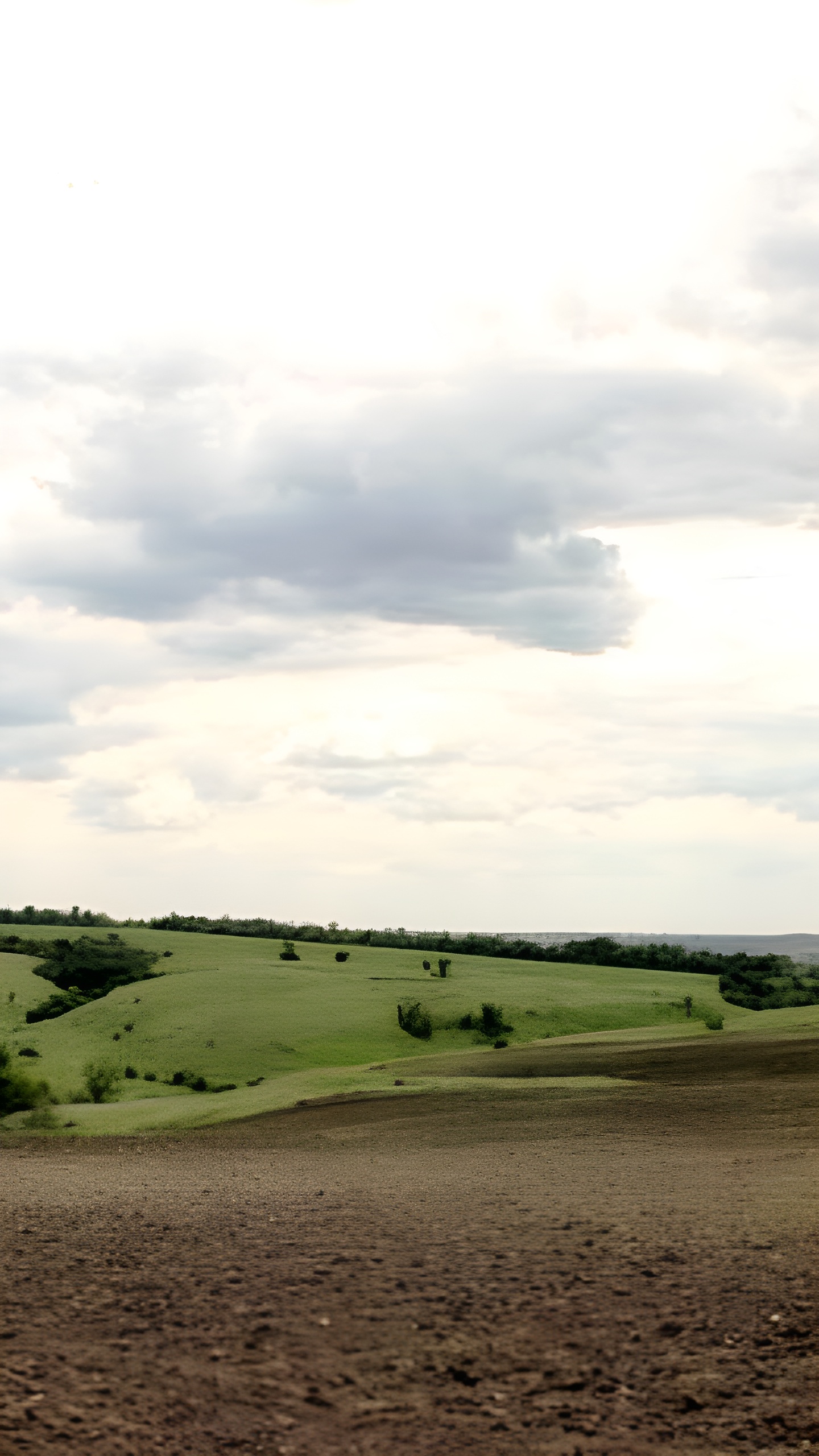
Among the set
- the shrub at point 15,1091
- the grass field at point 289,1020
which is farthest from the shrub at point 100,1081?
the shrub at point 15,1091

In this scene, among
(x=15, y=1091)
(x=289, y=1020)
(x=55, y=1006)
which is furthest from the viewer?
(x=55, y=1006)

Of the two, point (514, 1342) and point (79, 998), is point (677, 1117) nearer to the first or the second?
point (514, 1342)

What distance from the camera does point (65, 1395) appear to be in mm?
7824

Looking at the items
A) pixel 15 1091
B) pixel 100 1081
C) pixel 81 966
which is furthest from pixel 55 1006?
pixel 15 1091

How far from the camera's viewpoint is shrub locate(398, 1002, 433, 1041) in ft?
179

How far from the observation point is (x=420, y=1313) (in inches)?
381

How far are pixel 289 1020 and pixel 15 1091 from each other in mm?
17619

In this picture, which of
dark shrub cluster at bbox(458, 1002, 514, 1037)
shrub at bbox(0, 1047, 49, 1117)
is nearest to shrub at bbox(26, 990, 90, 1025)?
shrub at bbox(0, 1047, 49, 1117)

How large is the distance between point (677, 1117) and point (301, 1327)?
59.7 feet

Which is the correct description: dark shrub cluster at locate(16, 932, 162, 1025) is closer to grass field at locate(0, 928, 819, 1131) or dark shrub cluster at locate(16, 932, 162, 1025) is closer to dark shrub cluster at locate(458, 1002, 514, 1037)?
grass field at locate(0, 928, 819, 1131)

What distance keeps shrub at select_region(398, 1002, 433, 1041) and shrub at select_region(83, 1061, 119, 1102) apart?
51.3 feet

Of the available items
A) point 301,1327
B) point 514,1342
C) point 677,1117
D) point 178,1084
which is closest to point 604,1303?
point 514,1342

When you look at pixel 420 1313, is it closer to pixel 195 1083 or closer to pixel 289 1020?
pixel 195 1083

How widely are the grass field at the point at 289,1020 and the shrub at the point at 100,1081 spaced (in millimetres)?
634
